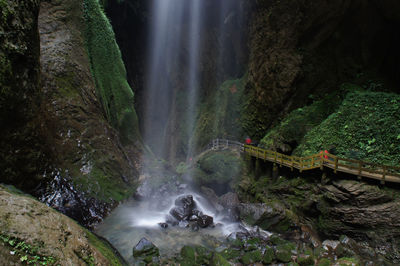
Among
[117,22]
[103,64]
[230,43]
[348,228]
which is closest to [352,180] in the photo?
[348,228]

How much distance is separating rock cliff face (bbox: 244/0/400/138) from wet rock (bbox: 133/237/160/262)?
1058cm

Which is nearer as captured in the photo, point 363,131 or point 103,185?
point 363,131

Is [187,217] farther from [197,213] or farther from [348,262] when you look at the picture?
[348,262]

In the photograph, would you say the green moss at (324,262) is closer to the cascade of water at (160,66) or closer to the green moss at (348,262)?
the green moss at (348,262)

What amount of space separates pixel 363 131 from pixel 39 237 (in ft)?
39.4

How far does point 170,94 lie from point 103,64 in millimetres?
14316

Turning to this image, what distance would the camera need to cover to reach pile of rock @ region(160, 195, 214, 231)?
35.1 feet

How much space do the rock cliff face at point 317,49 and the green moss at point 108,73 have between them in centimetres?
1030

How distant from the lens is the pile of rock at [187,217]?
10702mm

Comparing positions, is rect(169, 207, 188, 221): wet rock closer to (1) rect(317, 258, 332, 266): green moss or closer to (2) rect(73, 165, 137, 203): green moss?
(2) rect(73, 165, 137, 203): green moss

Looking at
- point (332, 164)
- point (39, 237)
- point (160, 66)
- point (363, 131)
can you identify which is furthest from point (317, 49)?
point (160, 66)

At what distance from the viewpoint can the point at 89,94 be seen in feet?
40.0

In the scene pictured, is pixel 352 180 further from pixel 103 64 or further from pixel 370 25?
pixel 103 64

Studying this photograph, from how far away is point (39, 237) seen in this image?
12.1ft
